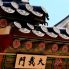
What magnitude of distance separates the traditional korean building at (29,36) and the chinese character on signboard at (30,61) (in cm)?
10

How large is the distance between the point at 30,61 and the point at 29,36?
0.74 m

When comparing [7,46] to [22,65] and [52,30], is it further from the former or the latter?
[52,30]

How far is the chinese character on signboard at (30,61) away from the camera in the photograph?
222 inches

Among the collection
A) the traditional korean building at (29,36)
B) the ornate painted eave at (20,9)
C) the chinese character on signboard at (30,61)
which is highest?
the ornate painted eave at (20,9)

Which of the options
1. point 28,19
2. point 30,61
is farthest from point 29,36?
point 30,61

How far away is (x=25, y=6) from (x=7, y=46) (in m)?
1.12

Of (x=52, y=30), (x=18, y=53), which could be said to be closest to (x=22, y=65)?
(x=18, y=53)

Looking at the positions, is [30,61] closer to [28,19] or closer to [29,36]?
[29,36]

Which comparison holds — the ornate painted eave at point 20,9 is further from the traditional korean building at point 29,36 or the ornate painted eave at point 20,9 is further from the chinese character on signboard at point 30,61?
the chinese character on signboard at point 30,61

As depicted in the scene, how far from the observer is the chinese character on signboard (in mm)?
5627

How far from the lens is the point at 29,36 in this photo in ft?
17.8

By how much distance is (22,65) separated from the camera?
5.70 meters

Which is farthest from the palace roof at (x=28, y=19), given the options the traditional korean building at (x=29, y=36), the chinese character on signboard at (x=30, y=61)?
the chinese character on signboard at (x=30, y=61)

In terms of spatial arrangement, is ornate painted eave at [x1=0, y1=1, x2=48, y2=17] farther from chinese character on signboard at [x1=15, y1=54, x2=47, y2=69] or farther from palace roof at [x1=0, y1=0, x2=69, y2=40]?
chinese character on signboard at [x1=15, y1=54, x2=47, y2=69]
